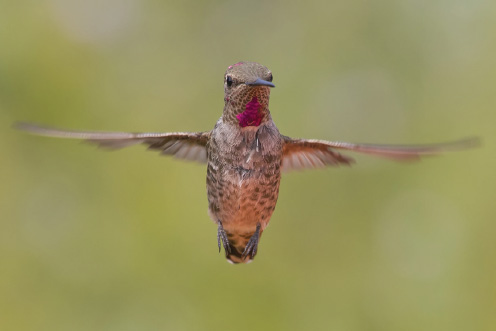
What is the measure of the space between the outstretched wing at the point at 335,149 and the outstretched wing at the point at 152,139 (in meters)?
0.31

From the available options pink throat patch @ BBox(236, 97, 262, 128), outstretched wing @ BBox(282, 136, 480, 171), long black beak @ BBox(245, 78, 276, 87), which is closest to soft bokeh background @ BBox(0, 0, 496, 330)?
outstretched wing @ BBox(282, 136, 480, 171)

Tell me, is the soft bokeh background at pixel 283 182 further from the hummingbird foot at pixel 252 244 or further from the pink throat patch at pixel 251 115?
the pink throat patch at pixel 251 115

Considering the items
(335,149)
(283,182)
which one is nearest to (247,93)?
(335,149)

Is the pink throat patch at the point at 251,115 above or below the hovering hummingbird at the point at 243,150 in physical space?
above

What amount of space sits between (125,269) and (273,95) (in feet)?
5.37

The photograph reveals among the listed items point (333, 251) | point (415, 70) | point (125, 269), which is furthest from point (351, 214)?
point (125, 269)

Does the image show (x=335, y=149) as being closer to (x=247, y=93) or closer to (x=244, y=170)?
(x=244, y=170)

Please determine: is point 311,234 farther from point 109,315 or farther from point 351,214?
point 109,315

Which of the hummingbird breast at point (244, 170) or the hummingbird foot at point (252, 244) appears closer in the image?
the hummingbird breast at point (244, 170)

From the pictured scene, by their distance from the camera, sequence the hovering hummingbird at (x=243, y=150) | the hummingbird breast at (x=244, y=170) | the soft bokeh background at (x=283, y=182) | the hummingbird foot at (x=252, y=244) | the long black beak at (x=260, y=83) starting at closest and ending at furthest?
the long black beak at (x=260, y=83) → the hovering hummingbird at (x=243, y=150) → the hummingbird breast at (x=244, y=170) → the hummingbird foot at (x=252, y=244) → the soft bokeh background at (x=283, y=182)

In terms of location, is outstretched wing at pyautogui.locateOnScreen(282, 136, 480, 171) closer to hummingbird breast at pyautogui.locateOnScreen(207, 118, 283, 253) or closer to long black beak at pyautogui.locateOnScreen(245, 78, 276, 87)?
hummingbird breast at pyautogui.locateOnScreen(207, 118, 283, 253)

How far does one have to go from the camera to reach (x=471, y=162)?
15.5ft

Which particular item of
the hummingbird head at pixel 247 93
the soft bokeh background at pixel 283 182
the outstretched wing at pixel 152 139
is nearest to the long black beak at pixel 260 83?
the hummingbird head at pixel 247 93

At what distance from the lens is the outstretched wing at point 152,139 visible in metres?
1.74
